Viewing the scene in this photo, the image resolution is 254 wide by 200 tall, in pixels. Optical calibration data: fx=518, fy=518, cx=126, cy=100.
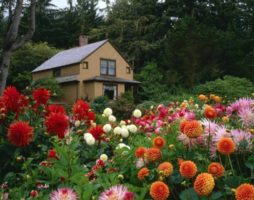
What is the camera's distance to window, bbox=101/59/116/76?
37188 millimetres

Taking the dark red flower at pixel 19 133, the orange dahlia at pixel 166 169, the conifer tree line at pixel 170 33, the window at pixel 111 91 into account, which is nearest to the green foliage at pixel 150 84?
the conifer tree line at pixel 170 33

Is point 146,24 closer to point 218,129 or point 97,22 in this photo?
point 97,22

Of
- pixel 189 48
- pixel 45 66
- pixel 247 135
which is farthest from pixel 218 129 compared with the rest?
pixel 45 66

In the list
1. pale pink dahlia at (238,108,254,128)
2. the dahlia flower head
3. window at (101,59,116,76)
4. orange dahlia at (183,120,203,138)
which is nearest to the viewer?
orange dahlia at (183,120,203,138)

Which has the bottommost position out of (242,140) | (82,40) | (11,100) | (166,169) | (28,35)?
(166,169)

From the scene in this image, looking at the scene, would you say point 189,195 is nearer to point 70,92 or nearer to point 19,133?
point 19,133

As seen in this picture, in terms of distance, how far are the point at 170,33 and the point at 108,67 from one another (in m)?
5.15

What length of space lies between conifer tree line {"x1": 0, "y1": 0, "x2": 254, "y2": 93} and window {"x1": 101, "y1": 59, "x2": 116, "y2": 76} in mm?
2757

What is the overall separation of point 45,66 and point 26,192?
1473 inches

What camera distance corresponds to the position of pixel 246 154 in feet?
8.91

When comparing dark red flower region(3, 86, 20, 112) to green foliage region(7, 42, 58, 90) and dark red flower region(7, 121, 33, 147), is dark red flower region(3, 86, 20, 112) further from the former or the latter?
green foliage region(7, 42, 58, 90)

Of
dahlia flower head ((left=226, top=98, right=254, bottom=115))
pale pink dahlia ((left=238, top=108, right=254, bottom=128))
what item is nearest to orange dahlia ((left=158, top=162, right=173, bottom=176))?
pale pink dahlia ((left=238, top=108, right=254, bottom=128))

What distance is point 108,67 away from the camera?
37531 millimetres

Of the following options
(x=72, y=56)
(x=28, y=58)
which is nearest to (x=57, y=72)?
→ (x=72, y=56)
